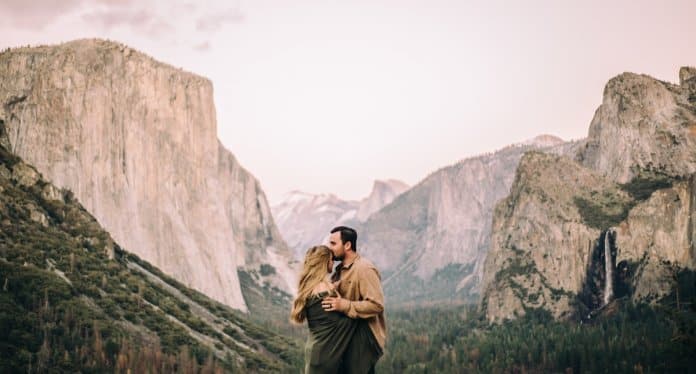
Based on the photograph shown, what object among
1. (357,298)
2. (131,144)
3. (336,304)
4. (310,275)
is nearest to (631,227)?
(131,144)

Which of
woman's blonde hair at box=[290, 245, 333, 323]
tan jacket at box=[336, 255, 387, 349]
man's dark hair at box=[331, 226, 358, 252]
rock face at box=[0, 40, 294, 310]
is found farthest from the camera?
rock face at box=[0, 40, 294, 310]

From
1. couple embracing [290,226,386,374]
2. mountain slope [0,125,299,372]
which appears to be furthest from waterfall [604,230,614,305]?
couple embracing [290,226,386,374]

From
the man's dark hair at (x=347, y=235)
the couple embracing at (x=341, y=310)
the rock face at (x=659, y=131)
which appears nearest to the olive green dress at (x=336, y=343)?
the couple embracing at (x=341, y=310)

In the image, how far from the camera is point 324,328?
47.0 feet

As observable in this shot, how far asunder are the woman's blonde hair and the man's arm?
0.74 metres

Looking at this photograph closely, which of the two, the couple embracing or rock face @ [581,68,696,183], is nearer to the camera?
the couple embracing

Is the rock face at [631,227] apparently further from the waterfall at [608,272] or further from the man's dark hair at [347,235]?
the man's dark hair at [347,235]

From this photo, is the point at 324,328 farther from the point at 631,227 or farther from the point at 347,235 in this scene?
the point at 631,227

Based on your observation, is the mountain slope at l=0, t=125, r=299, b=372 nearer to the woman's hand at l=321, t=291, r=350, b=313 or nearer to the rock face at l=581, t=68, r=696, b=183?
the woman's hand at l=321, t=291, r=350, b=313

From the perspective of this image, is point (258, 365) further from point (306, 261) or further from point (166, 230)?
point (306, 261)

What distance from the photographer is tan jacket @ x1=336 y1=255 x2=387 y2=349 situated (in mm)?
14086

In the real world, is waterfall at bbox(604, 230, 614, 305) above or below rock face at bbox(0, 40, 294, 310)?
below

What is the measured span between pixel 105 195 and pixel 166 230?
16.2 meters

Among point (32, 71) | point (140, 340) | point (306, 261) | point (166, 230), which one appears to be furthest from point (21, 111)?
point (306, 261)
